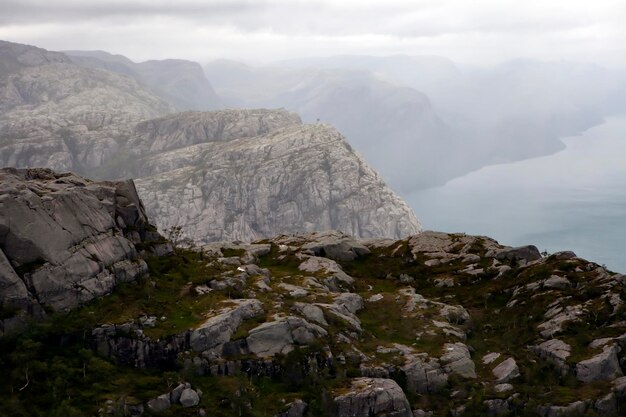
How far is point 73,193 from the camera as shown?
148875 millimetres

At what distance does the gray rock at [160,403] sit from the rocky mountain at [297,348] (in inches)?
10.1

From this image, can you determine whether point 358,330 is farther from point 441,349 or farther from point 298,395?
point 298,395

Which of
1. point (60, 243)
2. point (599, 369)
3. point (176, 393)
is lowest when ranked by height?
point (599, 369)

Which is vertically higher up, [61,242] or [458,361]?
[61,242]

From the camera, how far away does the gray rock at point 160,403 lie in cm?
11069

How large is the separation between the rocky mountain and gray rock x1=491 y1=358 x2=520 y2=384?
0.40m

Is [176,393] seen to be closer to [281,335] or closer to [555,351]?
[281,335]

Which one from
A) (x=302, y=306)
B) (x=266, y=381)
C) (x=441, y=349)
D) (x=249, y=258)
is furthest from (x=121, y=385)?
(x=249, y=258)

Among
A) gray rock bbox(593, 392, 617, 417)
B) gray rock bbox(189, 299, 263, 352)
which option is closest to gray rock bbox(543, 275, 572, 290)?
gray rock bbox(593, 392, 617, 417)

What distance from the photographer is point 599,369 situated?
129000 mm

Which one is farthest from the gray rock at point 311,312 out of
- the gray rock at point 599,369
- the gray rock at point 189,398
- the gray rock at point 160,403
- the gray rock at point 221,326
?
the gray rock at point 599,369

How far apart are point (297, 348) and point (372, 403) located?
2064 centimetres

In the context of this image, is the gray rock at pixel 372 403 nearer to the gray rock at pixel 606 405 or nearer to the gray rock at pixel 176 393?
the gray rock at pixel 176 393

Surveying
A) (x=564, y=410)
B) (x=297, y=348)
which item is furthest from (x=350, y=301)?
(x=564, y=410)
